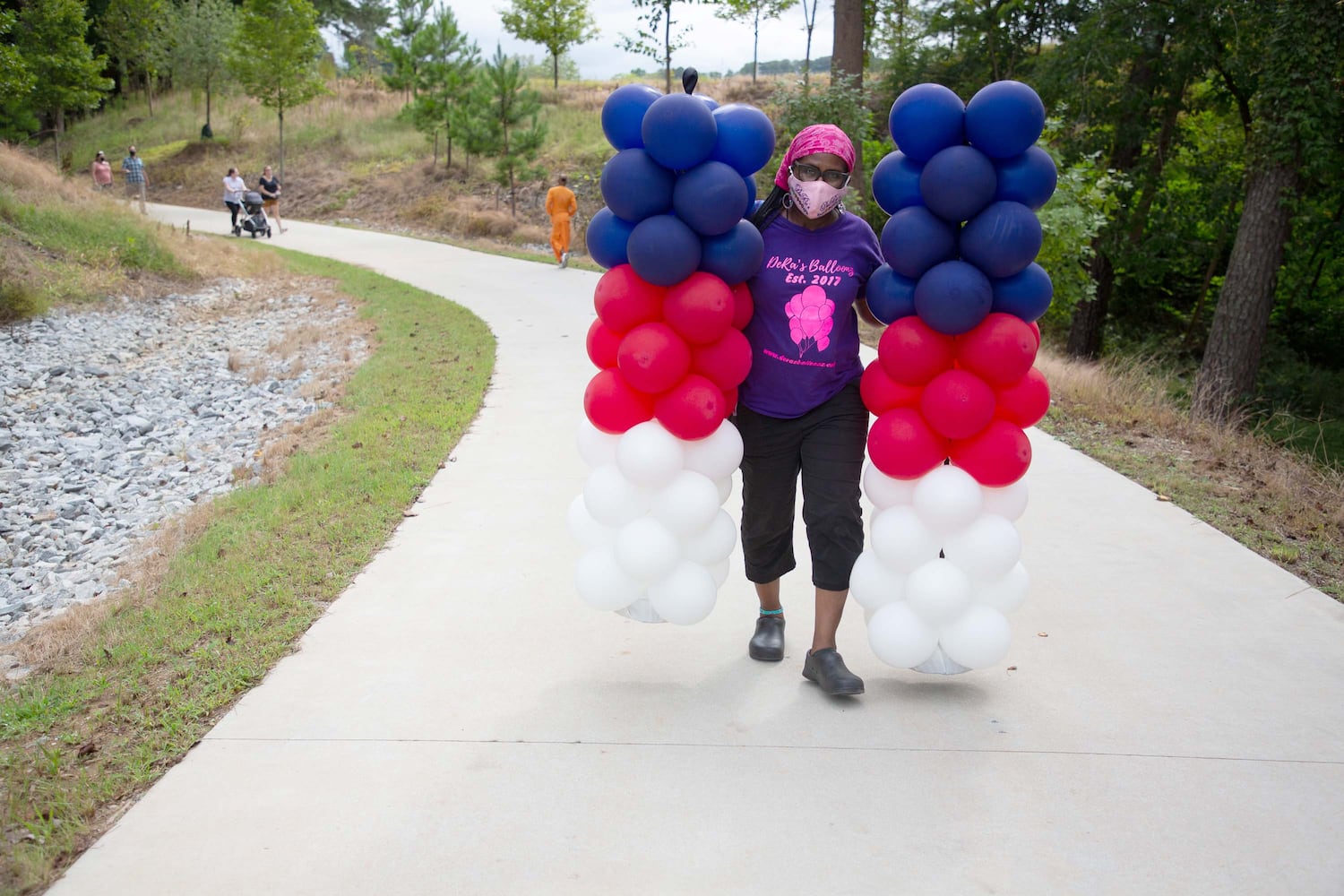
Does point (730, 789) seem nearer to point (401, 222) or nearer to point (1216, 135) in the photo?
point (1216, 135)

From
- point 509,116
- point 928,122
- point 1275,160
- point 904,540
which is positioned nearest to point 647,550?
point 904,540

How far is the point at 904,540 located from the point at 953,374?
59cm

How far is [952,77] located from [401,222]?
15093 mm

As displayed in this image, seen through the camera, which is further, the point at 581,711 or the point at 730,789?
the point at 581,711

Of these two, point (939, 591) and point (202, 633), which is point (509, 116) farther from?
point (939, 591)

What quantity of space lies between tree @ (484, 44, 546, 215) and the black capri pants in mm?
23896

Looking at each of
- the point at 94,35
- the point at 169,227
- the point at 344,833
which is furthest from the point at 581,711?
the point at 94,35

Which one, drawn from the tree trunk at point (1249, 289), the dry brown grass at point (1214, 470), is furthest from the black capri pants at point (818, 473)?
the tree trunk at point (1249, 289)

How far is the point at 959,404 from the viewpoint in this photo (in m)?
3.32

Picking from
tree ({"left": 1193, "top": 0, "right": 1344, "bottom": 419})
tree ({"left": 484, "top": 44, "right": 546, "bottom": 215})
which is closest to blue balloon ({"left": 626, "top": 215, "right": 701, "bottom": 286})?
tree ({"left": 1193, "top": 0, "right": 1344, "bottom": 419})

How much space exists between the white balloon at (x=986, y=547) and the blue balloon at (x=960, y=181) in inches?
41.3

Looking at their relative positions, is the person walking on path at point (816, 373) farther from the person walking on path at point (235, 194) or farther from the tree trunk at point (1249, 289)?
the person walking on path at point (235, 194)

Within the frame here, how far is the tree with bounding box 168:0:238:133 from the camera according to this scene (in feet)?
124

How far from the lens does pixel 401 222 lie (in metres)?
27.9
